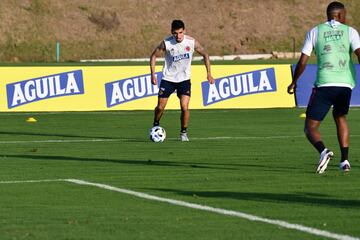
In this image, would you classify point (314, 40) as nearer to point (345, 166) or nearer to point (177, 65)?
point (345, 166)

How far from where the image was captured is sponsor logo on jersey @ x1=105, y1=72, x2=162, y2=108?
104 feet

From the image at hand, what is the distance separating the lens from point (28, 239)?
9836 mm

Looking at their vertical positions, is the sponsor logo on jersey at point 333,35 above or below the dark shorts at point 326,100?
above

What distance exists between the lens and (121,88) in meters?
31.6

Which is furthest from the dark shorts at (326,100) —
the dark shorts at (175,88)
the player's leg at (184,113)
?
the dark shorts at (175,88)

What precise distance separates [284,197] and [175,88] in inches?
403

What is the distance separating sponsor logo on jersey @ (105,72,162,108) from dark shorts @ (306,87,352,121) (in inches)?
637

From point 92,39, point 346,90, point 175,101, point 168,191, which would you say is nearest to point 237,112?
point 175,101

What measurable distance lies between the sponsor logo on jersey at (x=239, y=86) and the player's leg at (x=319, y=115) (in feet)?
53.8

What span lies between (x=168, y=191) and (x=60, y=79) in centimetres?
1813

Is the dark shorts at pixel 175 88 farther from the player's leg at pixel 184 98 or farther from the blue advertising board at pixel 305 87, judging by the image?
the blue advertising board at pixel 305 87

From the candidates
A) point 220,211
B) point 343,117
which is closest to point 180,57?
point 343,117

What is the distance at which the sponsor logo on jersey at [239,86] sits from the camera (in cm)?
3231

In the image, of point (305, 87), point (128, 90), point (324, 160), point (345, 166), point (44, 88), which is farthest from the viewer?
point (305, 87)
